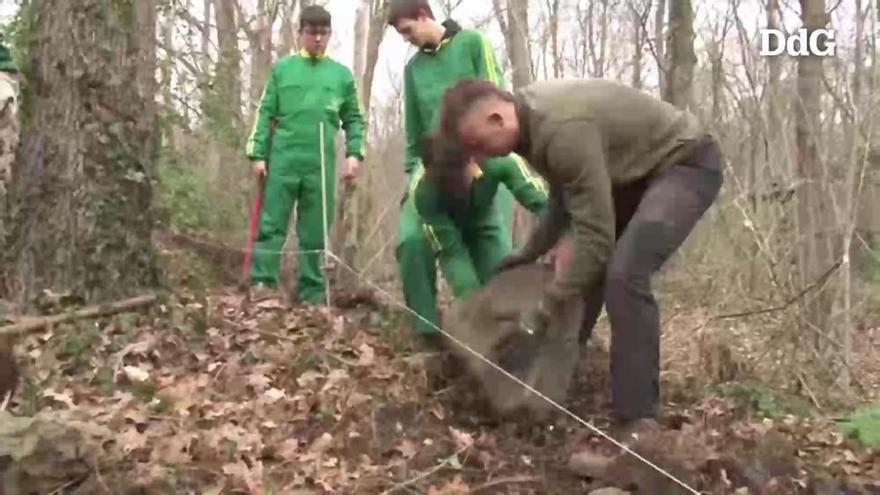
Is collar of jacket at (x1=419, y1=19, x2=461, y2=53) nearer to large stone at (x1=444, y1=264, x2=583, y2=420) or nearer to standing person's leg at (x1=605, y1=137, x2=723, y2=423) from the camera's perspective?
large stone at (x1=444, y1=264, x2=583, y2=420)

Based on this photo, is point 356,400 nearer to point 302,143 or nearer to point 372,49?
point 302,143

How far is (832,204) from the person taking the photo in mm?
7105

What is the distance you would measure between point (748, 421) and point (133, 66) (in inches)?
136

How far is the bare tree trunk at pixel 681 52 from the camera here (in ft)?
32.2

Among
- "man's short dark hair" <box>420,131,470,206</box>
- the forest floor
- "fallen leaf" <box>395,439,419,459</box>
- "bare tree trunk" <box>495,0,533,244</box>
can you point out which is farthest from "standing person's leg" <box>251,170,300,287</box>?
"bare tree trunk" <box>495,0,533,244</box>

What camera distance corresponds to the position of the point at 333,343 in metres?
6.00

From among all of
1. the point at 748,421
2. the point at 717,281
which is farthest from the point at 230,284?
the point at 748,421

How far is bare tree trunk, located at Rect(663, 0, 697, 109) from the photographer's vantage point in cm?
980

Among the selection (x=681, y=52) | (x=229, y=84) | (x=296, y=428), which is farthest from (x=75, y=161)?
(x=681, y=52)

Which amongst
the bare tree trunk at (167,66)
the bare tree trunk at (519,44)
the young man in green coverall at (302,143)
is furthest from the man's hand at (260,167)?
the bare tree trunk at (519,44)

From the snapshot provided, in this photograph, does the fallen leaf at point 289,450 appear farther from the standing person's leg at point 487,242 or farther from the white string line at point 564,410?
the standing person's leg at point 487,242

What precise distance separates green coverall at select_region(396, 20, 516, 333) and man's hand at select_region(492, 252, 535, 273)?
692 mm

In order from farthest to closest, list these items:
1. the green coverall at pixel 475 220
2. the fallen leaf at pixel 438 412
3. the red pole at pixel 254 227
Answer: the red pole at pixel 254 227 → the green coverall at pixel 475 220 → the fallen leaf at pixel 438 412

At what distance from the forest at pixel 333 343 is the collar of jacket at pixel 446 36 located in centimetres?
23
